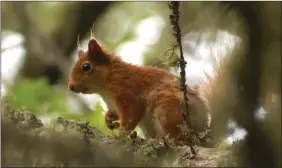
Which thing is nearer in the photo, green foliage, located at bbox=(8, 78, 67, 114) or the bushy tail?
the bushy tail

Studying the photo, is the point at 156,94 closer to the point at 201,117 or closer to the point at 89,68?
the point at 201,117

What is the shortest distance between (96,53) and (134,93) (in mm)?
274

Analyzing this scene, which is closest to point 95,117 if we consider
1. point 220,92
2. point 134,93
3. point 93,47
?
point 134,93

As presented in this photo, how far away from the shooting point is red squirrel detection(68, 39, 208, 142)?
1745mm

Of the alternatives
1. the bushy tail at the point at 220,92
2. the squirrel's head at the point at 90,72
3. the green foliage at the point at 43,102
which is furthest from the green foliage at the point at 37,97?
the bushy tail at the point at 220,92

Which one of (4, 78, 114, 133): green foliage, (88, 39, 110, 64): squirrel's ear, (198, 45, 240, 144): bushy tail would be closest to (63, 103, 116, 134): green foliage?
(4, 78, 114, 133): green foliage

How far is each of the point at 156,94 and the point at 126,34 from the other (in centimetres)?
134

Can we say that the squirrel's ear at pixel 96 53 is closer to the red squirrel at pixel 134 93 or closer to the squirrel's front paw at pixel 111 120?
the red squirrel at pixel 134 93

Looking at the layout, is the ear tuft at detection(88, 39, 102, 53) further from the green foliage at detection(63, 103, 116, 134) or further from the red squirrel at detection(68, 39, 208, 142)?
the green foliage at detection(63, 103, 116, 134)

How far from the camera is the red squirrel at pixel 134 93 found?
1745 millimetres

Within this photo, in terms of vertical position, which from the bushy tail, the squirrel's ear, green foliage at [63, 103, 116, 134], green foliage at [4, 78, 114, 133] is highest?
the squirrel's ear

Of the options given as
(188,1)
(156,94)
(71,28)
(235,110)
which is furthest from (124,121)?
(235,110)

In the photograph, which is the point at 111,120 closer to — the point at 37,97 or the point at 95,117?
the point at 95,117

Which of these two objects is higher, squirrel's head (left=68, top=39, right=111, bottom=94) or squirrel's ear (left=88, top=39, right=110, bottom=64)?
squirrel's ear (left=88, top=39, right=110, bottom=64)
